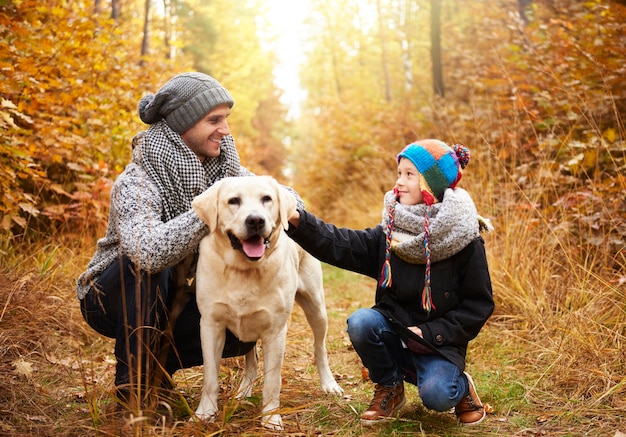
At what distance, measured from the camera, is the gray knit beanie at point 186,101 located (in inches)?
127

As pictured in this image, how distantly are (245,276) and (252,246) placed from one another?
19cm

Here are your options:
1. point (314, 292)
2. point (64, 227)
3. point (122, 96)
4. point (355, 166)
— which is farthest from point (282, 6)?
point (314, 292)

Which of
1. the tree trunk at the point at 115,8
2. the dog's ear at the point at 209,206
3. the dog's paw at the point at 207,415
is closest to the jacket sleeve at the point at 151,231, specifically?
the dog's ear at the point at 209,206

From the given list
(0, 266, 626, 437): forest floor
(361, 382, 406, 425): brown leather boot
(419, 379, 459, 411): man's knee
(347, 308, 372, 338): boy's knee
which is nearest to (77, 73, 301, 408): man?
(0, 266, 626, 437): forest floor

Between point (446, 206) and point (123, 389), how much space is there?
68.7 inches

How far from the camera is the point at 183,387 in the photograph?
11.3 ft

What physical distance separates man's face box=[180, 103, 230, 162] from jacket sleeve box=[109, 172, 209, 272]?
442 millimetres

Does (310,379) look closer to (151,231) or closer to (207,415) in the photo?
(207,415)

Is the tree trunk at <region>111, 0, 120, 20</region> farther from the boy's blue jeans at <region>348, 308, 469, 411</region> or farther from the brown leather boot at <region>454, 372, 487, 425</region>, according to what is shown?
the brown leather boot at <region>454, 372, 487, 425</region>

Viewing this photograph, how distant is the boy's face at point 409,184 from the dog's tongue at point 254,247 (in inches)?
32.3

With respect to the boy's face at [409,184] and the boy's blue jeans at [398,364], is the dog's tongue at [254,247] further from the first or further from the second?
the boy's face at [409,184]

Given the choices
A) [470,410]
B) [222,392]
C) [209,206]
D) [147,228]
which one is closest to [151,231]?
[147,228]

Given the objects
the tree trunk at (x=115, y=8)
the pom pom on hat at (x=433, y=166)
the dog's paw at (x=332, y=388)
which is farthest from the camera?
the tree trunk at (x=115, y=8)

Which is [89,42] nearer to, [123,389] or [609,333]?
[123,389]
